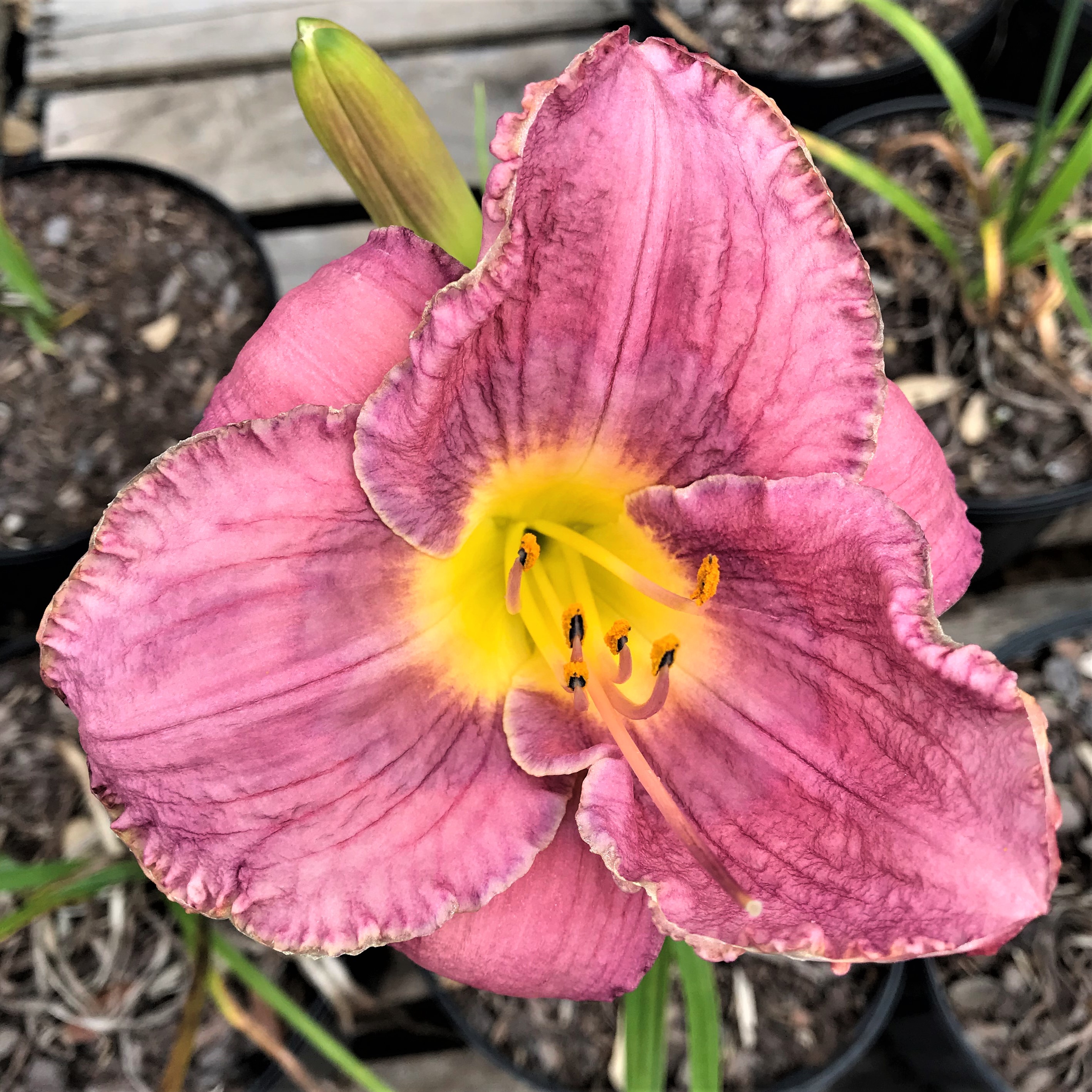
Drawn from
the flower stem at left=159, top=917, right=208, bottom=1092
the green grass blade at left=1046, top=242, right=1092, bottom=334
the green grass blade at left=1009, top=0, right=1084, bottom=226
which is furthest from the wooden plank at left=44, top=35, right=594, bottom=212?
the flower stem at left=159, top=917, right=208, bottom=1092

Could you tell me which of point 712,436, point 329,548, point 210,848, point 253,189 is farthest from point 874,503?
point 253,189

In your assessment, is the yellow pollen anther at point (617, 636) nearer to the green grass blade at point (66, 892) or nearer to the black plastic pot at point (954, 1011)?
the green grass blade at point (66, 892)

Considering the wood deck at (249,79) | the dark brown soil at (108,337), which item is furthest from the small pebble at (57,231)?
the wood deck at (249,79)

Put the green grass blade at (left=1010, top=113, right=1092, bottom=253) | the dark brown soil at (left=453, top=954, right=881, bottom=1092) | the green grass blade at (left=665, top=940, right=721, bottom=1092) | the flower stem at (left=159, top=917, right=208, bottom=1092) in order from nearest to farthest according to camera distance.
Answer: the green grass blade at (left=665, top=940, right=721, bottom=1092) < the flower stem at (left=159, top=917, right=208, bottom=1092) < the green grass blade at (left=1010, top=113, right=1092, bottom=253) < the dark brown soil at (left=453, top=954, right=881, bottom=1092)

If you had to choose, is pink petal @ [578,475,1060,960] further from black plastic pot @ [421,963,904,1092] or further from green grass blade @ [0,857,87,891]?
black plastic pot @ [421,963,904,1092]

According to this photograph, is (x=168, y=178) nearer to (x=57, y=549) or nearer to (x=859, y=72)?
(x=57, y=549)

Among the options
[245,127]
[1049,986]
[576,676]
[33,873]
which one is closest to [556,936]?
[576,676]
